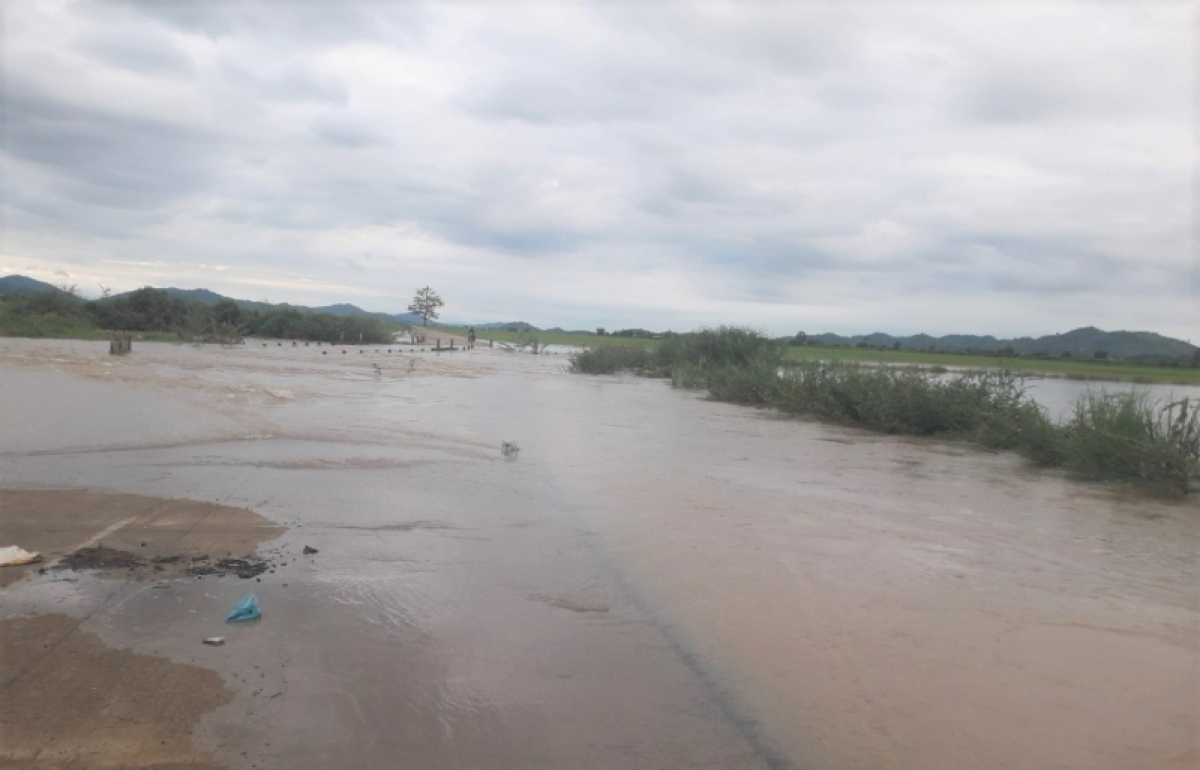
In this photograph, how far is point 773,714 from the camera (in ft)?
13.5

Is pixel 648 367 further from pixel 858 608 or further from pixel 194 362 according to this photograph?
pixel 858 608

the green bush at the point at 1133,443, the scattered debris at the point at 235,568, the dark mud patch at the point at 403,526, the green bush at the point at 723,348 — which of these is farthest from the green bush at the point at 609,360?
the scattered debris at the point at 235,568

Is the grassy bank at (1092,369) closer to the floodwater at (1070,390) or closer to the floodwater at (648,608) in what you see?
the floodwater at (1070,390)

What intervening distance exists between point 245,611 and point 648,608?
8.44ft

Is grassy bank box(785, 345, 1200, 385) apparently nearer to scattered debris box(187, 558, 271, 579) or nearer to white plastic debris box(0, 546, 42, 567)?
scattered debris box(187, 558, 271, 579)

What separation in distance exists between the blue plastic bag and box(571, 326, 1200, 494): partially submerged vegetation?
466 inches

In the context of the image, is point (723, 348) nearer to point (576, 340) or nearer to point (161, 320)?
point (161, 320)

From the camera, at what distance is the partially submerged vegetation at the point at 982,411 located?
38.0 ft

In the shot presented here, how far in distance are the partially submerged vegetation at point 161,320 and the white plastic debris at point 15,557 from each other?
35.9 metres

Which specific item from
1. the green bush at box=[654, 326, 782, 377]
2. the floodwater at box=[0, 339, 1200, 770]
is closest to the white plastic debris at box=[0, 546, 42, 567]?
the floodwater at box=[0, 339, 1200, 770]

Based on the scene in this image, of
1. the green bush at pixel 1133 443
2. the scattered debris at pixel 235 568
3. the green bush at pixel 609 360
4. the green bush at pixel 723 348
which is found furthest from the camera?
the green bush at pixel 609 360

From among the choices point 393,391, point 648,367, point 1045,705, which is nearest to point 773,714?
point 1045,705

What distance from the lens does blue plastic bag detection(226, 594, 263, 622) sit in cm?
476

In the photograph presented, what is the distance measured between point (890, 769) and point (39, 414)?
13.3 meters
